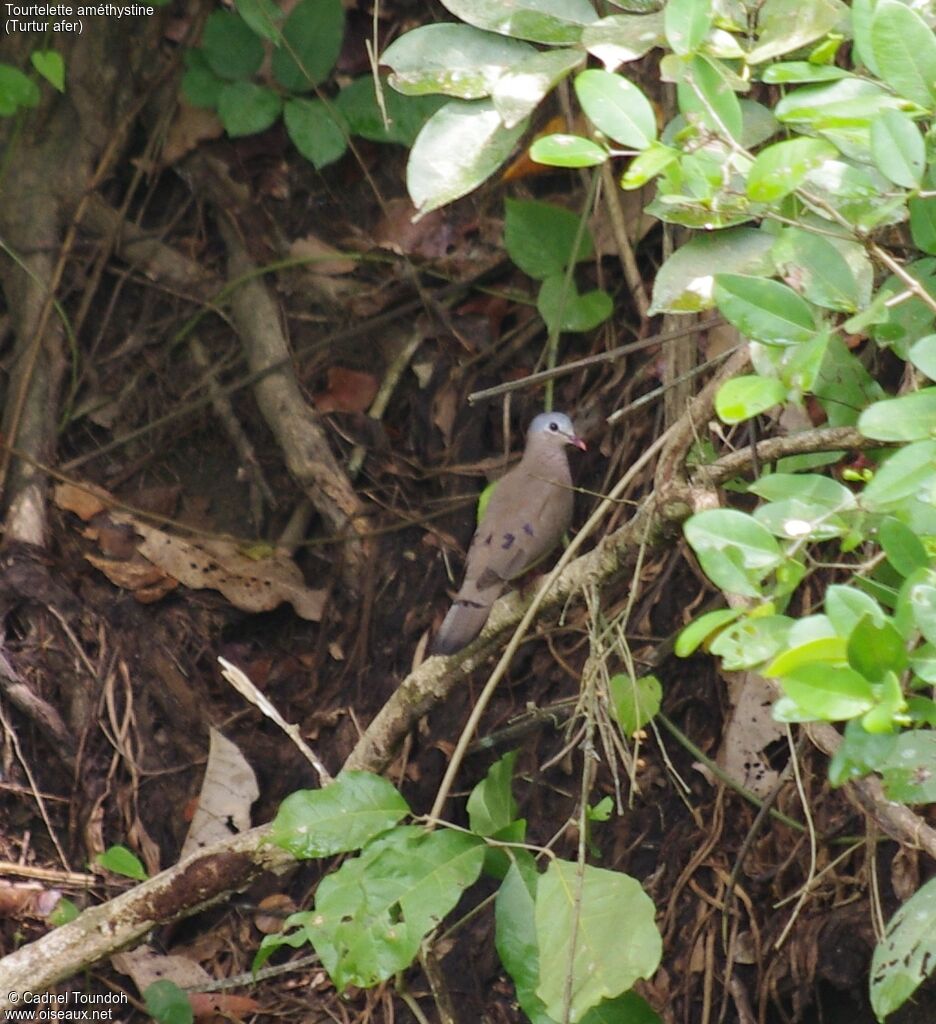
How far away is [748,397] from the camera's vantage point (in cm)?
190

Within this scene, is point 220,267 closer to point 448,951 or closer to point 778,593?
point 448,951

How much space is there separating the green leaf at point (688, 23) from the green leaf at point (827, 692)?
0.98 metres

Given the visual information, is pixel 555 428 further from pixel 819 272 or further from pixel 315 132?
pixel 819 272

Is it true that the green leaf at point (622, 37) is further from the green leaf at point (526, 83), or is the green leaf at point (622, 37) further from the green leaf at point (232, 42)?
the green leaf at point (232, 42)

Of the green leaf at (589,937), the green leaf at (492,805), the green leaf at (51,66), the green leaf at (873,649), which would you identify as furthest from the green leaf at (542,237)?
the green leaf at (873,649)

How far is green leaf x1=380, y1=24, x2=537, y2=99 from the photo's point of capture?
7.70 feet

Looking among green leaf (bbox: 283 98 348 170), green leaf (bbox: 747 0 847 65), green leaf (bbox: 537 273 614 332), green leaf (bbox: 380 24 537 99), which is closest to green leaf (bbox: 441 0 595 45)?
green leaf (bbox: 380 24 537 99)

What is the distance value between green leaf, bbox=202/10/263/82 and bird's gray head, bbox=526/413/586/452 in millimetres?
1891

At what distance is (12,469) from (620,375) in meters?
2.40

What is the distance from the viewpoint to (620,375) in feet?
16.0

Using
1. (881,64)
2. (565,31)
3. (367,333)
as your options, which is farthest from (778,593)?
(367,333)

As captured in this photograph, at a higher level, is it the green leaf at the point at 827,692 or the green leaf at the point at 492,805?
the green leaf at the point at 827,692

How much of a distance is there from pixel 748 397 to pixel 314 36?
149 inches

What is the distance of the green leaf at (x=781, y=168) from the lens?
5.85ft
